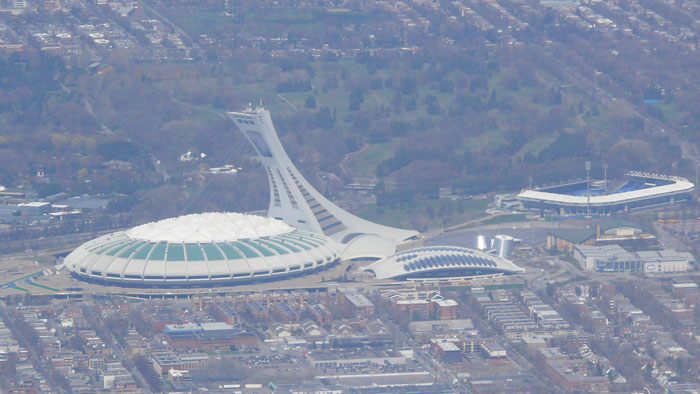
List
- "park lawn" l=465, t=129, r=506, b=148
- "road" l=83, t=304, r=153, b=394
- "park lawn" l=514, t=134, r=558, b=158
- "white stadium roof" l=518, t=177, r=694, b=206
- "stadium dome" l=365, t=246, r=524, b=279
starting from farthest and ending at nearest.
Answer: "park lawn" l=465, t=129, r=506, b=148, "park lawn" l=514, t=134, r=558, b=158, "white stadium roof" l=518, t=177, r=694, b=206, "stadium dome" l=365, t=246, r=524, b=279, "road" l=83, t=304, r=153, b=394

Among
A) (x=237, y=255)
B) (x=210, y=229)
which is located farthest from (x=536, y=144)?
(x=237, y=255)

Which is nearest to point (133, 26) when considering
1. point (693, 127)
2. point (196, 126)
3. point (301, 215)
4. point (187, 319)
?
point (196, 126)

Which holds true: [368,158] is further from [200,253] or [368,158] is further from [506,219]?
[200,253]

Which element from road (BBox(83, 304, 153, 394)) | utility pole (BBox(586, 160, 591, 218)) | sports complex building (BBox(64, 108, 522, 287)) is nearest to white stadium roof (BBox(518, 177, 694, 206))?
utility pole (BBox(586, 160, 591, 218))

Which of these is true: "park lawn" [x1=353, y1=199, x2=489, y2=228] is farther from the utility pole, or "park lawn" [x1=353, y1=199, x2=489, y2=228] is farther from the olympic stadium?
the olympic stadium

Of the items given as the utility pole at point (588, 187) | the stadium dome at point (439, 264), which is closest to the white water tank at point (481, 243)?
the stadium dome at point (439, 264)
